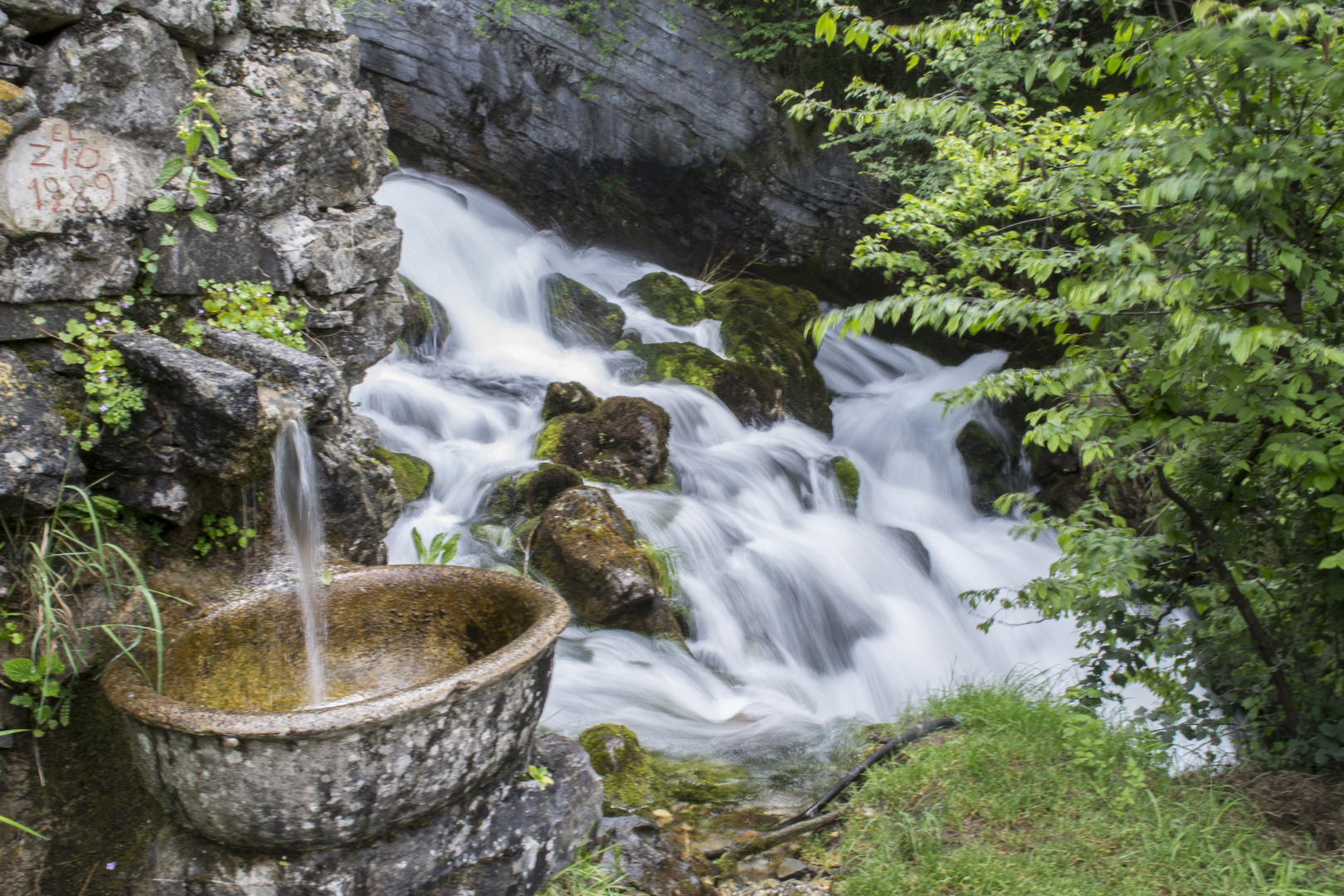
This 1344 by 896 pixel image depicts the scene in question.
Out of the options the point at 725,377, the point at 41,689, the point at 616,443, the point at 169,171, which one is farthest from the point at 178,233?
the point at 725,377

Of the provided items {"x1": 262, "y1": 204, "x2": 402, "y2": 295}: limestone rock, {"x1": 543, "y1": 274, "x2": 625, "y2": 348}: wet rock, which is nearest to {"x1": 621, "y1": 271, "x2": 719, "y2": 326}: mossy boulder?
{"x1": 543, "y1": 274, "x2": 625, "y2": 348}: wet rock

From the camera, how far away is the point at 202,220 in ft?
10.8

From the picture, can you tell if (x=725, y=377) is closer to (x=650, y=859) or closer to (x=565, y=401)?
(x=565, y=401)

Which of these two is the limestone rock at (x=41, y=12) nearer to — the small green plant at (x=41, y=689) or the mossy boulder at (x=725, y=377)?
the small green plant at (x=41, y=689)

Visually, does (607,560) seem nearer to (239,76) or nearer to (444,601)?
(444,601)

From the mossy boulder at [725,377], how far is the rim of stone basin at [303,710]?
6.92m

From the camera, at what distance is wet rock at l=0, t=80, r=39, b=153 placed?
2.65 m

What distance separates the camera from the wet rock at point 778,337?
10344 millimetres

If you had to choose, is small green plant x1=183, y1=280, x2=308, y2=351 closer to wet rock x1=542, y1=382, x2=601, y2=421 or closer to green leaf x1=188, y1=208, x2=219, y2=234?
green leaf x1=188, y1=208, x2=219, y2=234

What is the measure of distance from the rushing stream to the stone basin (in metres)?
1.66

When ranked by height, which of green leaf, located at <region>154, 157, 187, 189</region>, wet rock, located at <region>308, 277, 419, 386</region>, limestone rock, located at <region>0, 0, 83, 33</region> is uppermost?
limestone rock, located at <region>0, 0, 83, 33</region>

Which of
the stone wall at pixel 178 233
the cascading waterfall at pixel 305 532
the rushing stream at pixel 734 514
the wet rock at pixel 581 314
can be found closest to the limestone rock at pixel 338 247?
the stone wall at pixel 178 233

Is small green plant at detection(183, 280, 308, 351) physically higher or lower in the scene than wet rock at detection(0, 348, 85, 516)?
higher

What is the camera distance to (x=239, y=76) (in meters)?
3.57
